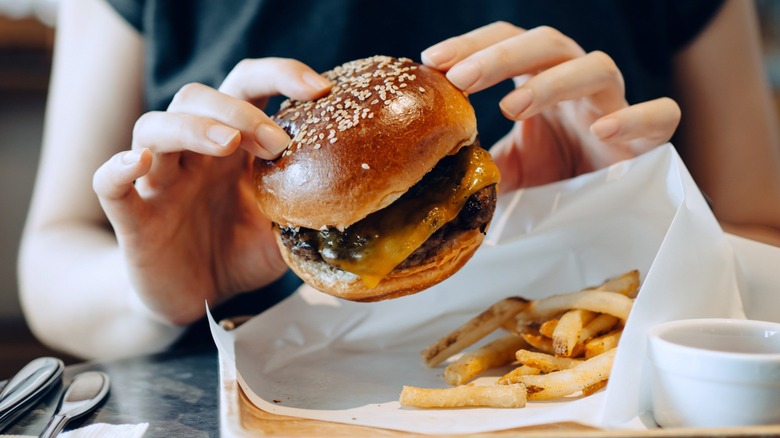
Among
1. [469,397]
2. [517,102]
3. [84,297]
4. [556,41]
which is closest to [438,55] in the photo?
[517,102]

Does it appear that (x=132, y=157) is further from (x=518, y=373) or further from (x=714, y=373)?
(x=714, y=373)

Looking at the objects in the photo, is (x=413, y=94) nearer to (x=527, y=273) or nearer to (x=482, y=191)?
(x=482, y=191)

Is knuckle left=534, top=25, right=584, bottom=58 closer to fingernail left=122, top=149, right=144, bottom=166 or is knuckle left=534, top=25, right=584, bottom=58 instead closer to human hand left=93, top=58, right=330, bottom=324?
human hand left=93, top=58, right=330, bottom=324

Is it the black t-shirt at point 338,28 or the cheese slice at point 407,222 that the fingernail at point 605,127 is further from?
the black t-shirt at point 338,28

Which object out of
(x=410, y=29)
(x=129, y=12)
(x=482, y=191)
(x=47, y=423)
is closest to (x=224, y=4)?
(x=129, y=12)

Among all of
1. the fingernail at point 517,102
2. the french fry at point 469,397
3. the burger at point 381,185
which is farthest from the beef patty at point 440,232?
the french fry at point 469,397
